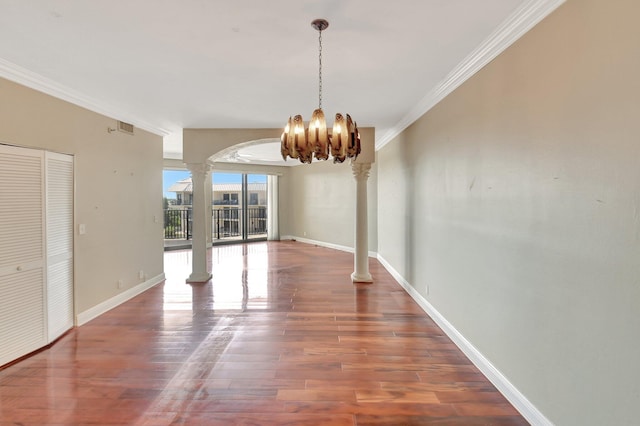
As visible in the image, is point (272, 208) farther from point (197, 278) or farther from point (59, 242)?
point (59, 242)

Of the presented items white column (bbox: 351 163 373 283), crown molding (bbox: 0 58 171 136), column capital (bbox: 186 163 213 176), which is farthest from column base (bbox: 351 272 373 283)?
crown molding (bbox: 0 58 171 136)

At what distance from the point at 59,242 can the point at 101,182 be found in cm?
95

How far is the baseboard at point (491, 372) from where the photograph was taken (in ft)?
6.76

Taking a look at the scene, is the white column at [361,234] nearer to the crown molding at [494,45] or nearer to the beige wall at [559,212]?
the crown molding at [494,45]

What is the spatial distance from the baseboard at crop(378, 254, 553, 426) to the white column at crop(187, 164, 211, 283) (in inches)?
145

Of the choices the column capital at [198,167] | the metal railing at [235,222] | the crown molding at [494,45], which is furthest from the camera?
the metal railing at [235,222]

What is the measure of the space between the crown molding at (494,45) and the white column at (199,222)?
146 inches

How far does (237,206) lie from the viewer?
10750 mm

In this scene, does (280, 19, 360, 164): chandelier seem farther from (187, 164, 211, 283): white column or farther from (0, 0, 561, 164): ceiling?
(187, 164, 211, 283): white column

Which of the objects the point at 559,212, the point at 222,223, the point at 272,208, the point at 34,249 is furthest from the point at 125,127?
the point at 272,208

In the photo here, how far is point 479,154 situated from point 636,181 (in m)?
1.39

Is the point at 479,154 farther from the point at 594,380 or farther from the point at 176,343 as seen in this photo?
the point at 176,343

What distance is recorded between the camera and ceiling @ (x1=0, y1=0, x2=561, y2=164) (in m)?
2.05

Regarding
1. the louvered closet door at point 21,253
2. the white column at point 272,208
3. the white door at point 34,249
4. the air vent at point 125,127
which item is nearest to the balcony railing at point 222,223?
the white column at point 272,208
